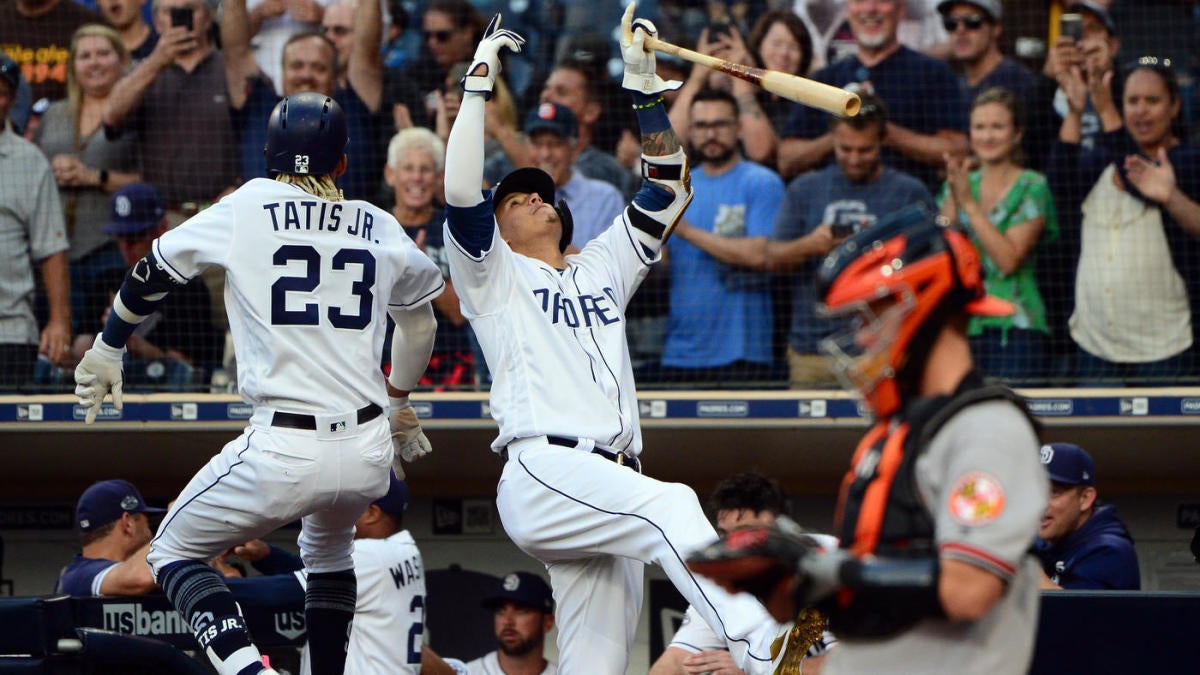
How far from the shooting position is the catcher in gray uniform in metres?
2.37

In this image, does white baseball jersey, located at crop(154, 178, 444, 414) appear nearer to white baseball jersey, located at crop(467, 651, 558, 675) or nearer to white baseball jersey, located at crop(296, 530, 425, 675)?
white baseball jersey, located at crop(296, 530, 425, 675)

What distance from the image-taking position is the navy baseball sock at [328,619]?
4.46 metres

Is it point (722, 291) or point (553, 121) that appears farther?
point (553, 121)

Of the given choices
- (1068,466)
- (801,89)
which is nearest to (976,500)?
(801,89)

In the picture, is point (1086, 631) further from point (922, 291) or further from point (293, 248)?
point (293, 248)

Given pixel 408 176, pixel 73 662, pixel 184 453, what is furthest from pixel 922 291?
pixel 184 453

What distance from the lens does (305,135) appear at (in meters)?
4.32

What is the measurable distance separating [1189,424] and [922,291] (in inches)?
179

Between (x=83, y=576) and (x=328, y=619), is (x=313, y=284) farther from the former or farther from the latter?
(x=83, y=576)

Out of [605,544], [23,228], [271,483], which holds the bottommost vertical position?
[605,544]

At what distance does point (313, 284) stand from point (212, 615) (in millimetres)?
943

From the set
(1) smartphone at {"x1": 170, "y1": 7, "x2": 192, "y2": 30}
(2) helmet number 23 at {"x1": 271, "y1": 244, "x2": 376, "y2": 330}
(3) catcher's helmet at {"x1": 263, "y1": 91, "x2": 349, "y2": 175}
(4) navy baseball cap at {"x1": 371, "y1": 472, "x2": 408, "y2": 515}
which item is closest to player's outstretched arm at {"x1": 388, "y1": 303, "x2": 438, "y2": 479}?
(2) helmet number 23 at {"x1": 271, "y1": 244, "x2": 376, "y2": 330}

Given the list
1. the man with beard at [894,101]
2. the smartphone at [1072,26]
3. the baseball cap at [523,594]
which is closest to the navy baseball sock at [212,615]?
the baseball cap at [523,594]

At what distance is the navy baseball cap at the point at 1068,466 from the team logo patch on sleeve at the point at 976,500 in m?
2.93
